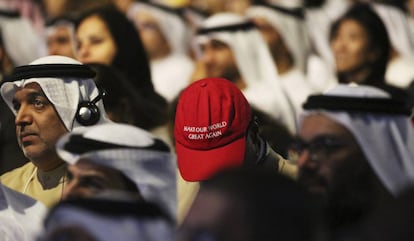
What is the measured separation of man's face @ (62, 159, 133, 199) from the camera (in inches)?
229

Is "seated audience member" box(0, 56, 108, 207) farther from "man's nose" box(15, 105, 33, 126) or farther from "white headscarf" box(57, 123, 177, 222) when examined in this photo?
"white headscarf" box(57, 123, 177, 222)

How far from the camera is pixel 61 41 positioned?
14188 mm

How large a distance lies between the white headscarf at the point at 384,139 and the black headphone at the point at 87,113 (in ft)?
3.68

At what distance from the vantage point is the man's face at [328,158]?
266 inches

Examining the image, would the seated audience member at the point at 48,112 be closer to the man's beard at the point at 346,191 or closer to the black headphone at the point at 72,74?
the black headphone at the point at 72,74

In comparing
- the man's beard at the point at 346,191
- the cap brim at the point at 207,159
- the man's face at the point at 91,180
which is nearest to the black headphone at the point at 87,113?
the cap brim at the point at 207,159

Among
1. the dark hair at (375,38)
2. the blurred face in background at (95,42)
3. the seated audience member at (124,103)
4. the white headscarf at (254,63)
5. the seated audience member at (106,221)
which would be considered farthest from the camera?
the white headscarf at (254,63)

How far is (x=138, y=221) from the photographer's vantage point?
17.3 feet

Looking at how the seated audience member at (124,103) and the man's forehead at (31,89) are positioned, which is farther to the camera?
the seated audience member at (124,103)

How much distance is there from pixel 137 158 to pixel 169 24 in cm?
1177

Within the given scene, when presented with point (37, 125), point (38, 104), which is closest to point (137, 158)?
point (37, 125)

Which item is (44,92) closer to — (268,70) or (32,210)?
(32,210)

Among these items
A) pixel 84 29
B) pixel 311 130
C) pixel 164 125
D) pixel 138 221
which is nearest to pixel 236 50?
pixel 84 29

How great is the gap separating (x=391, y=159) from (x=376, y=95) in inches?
14.2
